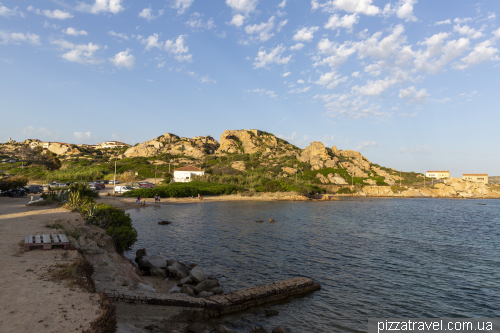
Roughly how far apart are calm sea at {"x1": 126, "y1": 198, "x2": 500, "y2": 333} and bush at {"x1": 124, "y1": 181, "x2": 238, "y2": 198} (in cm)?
2176

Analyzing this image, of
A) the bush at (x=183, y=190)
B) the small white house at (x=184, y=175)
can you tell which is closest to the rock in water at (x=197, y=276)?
the bush at (x=183, y=190)

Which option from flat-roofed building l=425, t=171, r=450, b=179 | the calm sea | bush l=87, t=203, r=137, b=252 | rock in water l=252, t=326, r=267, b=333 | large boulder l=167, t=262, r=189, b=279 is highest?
flat-roofed building l=425, t=171, r=450, b=179

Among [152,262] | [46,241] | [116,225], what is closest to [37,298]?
[46,241]

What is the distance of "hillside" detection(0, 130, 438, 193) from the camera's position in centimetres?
7638

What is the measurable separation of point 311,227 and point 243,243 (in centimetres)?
1068

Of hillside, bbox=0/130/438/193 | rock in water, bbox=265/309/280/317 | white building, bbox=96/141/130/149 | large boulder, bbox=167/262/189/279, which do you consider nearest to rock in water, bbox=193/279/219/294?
large boulder, bbox=167/262/189/279

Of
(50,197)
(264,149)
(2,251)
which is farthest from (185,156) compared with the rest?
(2,251)

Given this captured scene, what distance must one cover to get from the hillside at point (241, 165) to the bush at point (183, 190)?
6.70 meters

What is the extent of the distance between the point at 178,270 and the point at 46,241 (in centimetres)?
577

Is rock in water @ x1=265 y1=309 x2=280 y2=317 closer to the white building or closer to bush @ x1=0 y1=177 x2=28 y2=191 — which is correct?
bush @ x1=0 y1=177 x2=28 y2=191

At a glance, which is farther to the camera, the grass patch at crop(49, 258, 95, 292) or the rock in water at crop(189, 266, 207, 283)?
the rock in water at crop(189, 266, 207, 283)

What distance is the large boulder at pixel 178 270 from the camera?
1360 cm

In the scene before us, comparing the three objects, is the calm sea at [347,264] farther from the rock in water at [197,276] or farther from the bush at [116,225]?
the bush at [116,225]

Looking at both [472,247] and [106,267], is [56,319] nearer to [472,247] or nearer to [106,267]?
[106,267]
